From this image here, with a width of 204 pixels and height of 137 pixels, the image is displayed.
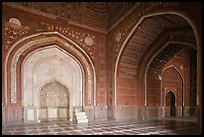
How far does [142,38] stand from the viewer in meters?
9.06

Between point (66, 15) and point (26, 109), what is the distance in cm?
397

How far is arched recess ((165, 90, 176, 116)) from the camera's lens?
13.0 metres

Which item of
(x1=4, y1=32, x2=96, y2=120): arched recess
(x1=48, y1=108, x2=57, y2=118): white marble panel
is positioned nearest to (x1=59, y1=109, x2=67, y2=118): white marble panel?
(x1=48, y1=108, x2=57, y2=118): white marble panel

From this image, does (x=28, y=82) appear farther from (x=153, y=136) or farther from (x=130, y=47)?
(x=153, y=136)

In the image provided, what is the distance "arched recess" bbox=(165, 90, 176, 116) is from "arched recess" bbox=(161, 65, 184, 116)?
0.13 m

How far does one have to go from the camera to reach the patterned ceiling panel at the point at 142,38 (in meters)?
8.30

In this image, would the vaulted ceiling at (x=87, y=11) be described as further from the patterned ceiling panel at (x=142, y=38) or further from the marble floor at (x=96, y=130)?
the marble floor at (x=96, y=130)

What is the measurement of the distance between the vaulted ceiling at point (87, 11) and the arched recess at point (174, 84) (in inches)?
193

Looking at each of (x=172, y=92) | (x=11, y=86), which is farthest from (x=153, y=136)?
(x=172, y=92)

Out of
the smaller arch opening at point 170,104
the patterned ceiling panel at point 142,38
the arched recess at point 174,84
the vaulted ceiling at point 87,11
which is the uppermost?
the vaulted ceiling at point 87,11

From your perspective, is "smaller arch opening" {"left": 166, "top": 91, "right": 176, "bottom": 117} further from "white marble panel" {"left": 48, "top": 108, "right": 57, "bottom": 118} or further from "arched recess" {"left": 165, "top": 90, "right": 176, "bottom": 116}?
"white marble panel" {"left": 48, "top": 108, "right": 57, "bottom": 118}

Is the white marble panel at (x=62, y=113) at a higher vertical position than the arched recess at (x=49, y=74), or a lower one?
lower

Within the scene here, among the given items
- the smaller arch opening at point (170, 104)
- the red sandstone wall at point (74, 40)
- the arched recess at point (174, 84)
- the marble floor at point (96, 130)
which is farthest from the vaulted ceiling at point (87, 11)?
the smaller arch opening at point (170, 104)

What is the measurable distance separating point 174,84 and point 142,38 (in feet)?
18.1
